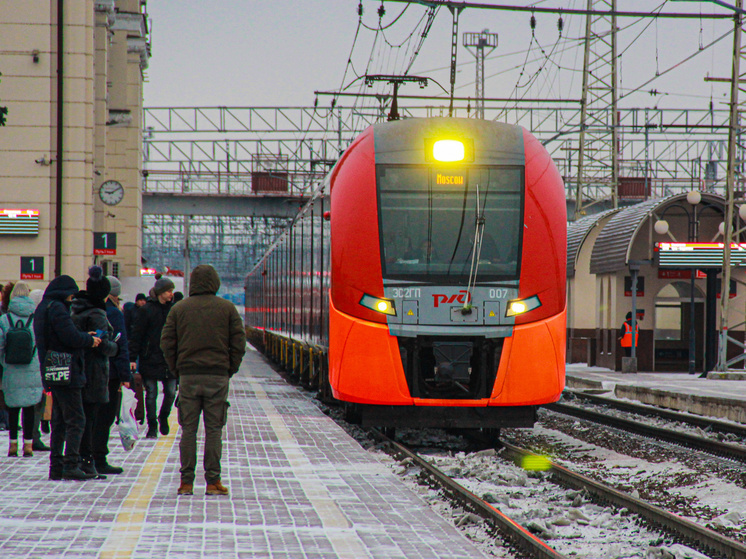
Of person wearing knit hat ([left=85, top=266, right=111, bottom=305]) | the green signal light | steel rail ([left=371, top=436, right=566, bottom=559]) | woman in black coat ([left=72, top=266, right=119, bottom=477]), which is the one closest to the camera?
steel rail ([left=371, top=436, right=566, bottom=559])

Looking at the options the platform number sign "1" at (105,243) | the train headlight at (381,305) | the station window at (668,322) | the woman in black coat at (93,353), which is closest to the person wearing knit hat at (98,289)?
the woman in black coat at (93,353)

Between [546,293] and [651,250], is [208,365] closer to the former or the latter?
[546,293]

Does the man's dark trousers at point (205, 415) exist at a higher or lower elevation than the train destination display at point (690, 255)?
lower

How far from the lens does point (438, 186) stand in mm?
10305

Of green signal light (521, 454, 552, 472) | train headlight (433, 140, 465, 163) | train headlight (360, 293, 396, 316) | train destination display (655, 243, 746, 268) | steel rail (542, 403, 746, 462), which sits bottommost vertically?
steel rail (542, 403, 746, 462)

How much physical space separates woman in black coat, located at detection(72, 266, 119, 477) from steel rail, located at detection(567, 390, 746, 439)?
8167 mm

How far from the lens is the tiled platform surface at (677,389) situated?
15.5 m

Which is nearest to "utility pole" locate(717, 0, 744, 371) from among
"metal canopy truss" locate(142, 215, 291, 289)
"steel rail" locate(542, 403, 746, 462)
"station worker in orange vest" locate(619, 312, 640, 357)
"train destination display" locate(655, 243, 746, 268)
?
"train destination display" locate(655, 243, 746, 268)

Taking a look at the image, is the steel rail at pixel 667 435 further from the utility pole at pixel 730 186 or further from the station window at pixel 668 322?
the station window at pixel 668 322

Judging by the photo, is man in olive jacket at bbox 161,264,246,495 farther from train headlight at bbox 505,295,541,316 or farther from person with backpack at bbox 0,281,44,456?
train headlight at bbox 505,295,541,316

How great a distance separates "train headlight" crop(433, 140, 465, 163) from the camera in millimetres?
10383

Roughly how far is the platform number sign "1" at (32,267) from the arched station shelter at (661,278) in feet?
45.9

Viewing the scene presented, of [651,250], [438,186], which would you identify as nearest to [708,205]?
[651,250]

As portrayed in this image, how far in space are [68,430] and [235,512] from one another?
6.49ft
